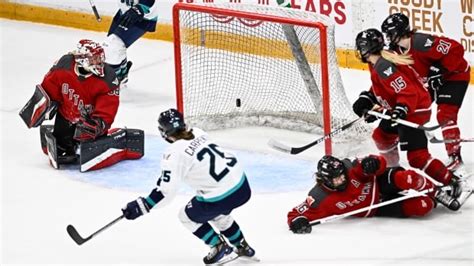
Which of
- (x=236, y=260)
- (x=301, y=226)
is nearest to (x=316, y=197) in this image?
(x=301, y=226)

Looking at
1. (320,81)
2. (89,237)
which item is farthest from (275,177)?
(89,237)

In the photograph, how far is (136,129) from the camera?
8469 mm

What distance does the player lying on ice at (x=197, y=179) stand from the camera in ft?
20.9

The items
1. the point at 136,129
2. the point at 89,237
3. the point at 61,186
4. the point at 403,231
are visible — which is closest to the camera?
the point at 89,237

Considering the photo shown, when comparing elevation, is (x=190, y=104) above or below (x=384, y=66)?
below

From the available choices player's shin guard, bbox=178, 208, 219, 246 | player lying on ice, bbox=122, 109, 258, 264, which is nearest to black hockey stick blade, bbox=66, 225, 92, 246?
player lying on ice, bbox=122, 109, 258, 264

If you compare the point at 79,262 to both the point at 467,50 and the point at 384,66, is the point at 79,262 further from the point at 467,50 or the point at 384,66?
the point at 467,50

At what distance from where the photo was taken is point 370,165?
7035 millimetres

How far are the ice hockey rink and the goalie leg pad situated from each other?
0.17ft

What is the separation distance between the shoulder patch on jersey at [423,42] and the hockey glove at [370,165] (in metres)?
0.98

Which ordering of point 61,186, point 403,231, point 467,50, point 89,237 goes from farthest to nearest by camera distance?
1. point 467,50
2. point 61,186
3. point 403,231
4. point 89,237

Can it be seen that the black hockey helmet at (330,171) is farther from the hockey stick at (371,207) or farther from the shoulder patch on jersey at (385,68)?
the shoulder patch on jersey at (385,68)

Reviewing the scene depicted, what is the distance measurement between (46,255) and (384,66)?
1890mm

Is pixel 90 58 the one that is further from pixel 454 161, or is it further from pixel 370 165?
pixel 454 161
